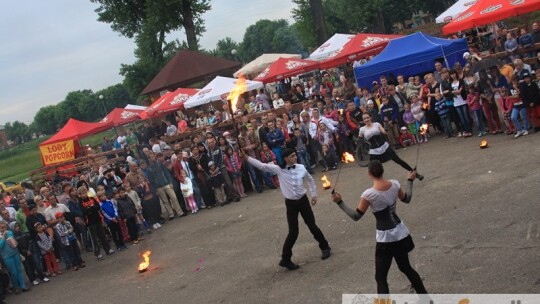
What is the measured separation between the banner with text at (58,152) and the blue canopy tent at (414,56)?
40.6 ft

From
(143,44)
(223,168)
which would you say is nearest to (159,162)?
(223,168)

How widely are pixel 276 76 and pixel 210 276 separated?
44.7ft

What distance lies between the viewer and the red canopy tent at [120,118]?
26.1 metres

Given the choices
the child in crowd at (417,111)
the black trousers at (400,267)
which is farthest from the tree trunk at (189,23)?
the black trousers at (400,267)

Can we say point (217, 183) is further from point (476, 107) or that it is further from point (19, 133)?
point (19, 133)

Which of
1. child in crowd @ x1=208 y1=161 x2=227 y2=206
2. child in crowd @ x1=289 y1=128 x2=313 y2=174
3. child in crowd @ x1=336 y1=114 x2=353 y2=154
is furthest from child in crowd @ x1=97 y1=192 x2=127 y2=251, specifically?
child in crowd @ x1=336 y1=114 x2=353 y2=154

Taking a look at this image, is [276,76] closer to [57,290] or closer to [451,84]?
[451,84]

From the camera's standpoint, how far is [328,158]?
15844 mm

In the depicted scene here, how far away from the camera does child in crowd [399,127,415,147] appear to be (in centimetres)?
1580

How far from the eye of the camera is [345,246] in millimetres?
8844

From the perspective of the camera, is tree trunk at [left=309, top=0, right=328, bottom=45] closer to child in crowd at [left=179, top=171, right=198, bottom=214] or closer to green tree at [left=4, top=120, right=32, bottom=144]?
child in crowd at [left=179, top=171, right=198, bottom=214]

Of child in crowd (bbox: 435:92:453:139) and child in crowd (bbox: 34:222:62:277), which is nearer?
child in crowd (bbox: 34:222:62:277)

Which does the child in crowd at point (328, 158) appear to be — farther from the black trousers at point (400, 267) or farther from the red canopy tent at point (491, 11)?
the black trousers at point (400, 267)

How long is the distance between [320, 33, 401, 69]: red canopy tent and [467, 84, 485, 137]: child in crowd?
7.36m
